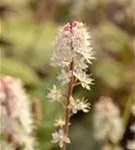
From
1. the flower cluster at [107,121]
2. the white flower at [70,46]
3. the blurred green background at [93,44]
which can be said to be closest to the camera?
the white flower at [70,46]

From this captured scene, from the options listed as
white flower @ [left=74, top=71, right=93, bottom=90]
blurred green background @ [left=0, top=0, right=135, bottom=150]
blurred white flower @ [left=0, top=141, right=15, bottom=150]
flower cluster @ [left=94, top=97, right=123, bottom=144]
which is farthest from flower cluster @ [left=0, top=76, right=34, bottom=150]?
blurred green background @ [left=0, top=0, right=135, bottom=150]

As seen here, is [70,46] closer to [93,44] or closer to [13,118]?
[13,118]

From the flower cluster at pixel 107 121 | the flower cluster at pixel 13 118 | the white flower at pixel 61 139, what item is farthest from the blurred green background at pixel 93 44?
the white flower at pixel 61 139

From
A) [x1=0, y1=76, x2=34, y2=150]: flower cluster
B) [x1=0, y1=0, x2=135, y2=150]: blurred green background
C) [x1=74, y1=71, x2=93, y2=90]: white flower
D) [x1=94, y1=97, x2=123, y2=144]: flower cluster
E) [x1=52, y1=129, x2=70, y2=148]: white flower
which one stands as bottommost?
[x1=52, y1=129, x2=70, y2=148]: white flower

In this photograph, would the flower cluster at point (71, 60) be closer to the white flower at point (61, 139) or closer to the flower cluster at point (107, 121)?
the white flower at point (61, 139)

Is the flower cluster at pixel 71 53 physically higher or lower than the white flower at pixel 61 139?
higher

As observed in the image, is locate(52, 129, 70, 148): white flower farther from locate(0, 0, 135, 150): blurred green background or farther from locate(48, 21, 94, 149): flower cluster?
locate(0, 0, 135, 150): blurred green background
